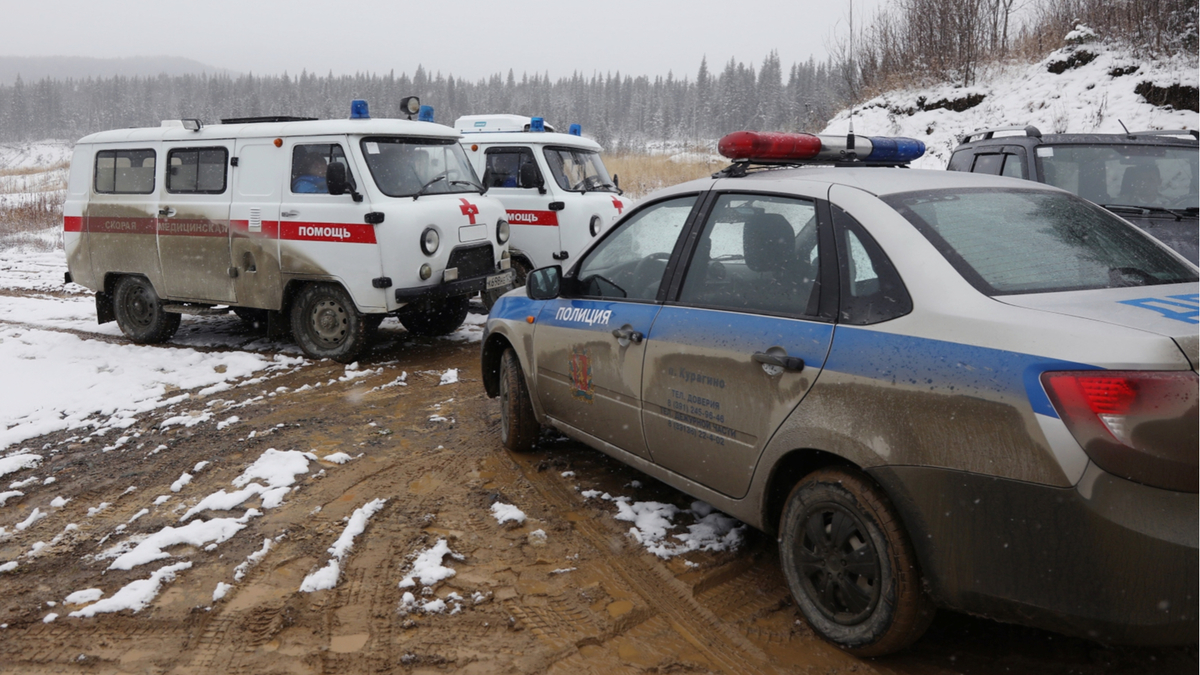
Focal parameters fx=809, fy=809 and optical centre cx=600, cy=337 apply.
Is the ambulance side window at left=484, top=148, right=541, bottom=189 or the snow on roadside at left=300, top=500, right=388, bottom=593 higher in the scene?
the ambulance side window at left=484, top=148, right=541, bottom=189

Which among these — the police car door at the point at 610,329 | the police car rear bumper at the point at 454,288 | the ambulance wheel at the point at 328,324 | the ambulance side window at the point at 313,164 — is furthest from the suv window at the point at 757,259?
the ambulance side window at the point at 313,164

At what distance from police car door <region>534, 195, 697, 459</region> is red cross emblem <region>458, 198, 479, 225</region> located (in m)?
3.81

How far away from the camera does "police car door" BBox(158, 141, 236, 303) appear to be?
828 cm

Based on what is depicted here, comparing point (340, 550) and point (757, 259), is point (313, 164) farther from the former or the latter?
point (757, 259)

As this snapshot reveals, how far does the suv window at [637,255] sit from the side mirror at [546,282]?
0.44ft

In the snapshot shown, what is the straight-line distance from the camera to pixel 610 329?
4.04 m

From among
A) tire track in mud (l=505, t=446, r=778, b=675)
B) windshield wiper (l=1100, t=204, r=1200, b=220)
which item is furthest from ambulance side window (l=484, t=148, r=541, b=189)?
tire track in mud (l=505, t=446, r=778, b=675)

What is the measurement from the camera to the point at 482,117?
11328mm

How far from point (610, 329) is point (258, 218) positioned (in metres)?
5.38

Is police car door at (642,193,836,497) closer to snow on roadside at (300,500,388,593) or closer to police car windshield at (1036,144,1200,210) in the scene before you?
snow on roadside at (300,500,388,593)

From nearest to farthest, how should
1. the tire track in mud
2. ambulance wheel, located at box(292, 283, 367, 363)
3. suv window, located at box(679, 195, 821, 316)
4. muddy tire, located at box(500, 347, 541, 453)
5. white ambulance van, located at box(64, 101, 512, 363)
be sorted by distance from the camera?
the tire track in mud, suv window, located at box(679, 195, 821, 316), muddy tire, located at box(500, 347, 541, 453), white ambulance van, located at box(64, 101, 512, 363), ambulance wheel, located at box(292, 283, 367, 363)

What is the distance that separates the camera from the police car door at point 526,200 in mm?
10211

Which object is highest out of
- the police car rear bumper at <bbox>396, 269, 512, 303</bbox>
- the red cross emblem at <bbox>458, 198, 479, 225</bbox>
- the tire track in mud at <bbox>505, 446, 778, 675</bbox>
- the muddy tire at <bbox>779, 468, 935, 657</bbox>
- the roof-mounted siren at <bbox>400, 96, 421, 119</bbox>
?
the roof-mounted siren at <bbox>400, 96, 421, 119</bbox>

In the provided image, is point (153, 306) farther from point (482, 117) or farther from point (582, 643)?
point (582, 643)
